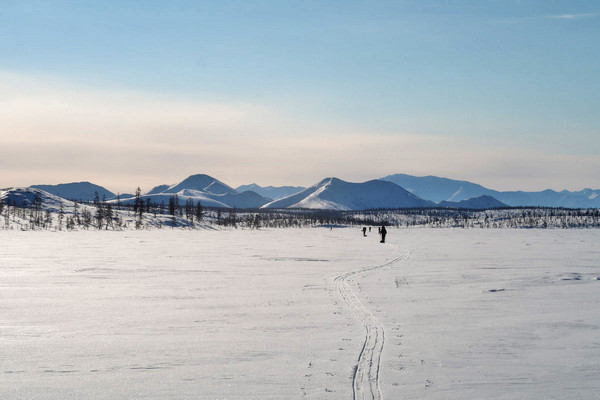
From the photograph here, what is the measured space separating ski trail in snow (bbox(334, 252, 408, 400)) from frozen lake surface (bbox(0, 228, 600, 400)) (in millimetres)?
33

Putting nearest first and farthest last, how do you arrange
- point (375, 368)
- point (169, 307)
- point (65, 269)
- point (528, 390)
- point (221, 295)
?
point (528, 390) < point (375, 368) < point (169, 307) < point (221, 295) < point (65, 269)

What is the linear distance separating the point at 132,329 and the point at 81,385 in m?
3.91

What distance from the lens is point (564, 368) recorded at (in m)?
9.02

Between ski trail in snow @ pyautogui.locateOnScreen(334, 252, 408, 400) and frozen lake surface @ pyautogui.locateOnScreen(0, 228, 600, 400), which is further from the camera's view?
frozen lake surface @ pyautogui.locateOnScreen(0, 228, 600, 400)

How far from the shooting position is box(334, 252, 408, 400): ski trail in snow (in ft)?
25.0

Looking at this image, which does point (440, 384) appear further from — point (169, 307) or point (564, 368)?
point (169, 307)

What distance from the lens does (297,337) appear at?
11.2 m

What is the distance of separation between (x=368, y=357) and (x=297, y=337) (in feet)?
7.32

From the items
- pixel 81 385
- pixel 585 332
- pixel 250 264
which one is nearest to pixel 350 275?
pixel 250 264

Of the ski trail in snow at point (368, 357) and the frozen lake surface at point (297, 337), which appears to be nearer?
the ski trail in snow at point (368, 357)

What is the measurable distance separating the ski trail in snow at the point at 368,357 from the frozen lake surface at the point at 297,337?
33 mm

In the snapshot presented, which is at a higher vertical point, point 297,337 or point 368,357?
point 368,357

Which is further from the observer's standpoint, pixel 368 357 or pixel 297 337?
pixel 297 337

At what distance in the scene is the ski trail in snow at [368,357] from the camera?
7.63m
